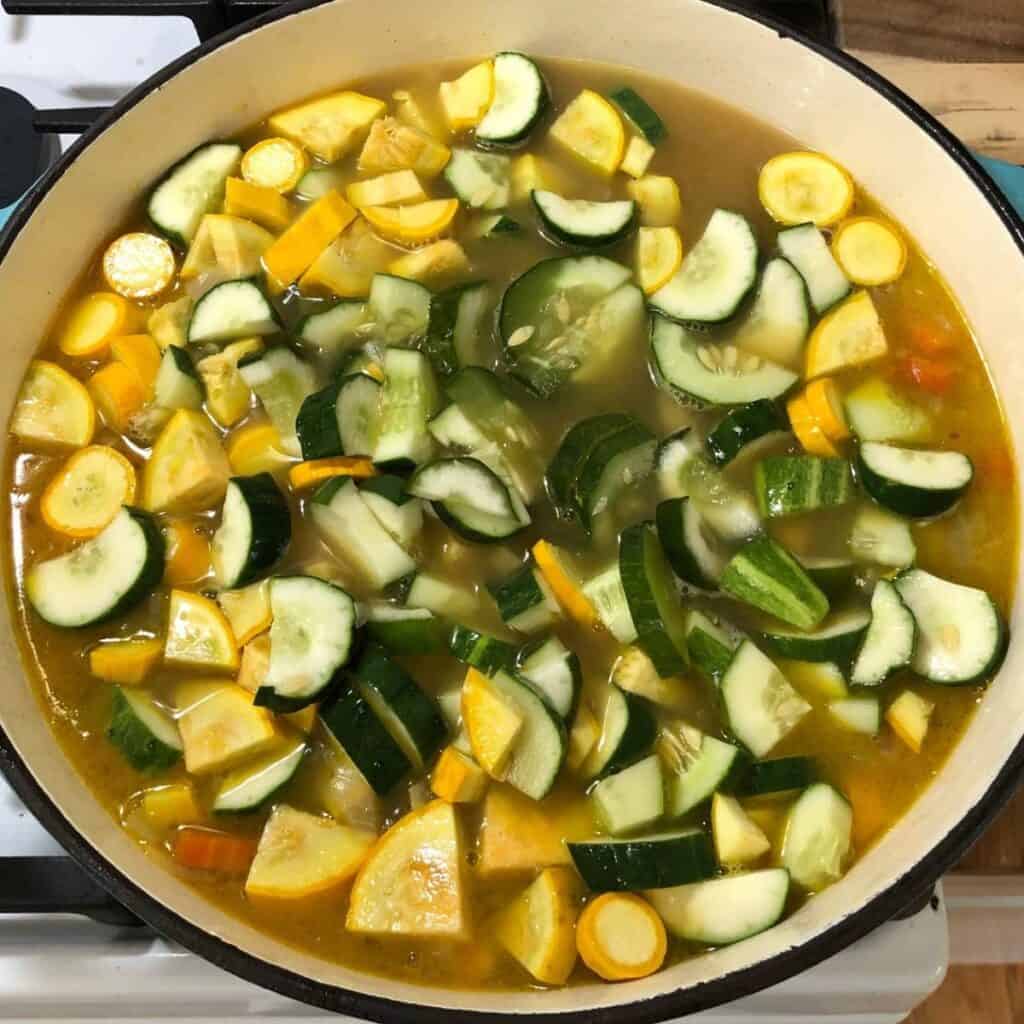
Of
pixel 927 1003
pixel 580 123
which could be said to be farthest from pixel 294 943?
pixel 580 123

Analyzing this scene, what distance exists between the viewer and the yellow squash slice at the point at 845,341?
5.64ft

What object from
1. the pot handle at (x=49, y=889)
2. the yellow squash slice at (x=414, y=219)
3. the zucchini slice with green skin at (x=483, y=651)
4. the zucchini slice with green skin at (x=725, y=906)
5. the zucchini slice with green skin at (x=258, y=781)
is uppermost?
the yellow squash slice at (x=414, y=219)

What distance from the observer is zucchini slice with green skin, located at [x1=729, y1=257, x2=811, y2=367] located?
174 centimetres

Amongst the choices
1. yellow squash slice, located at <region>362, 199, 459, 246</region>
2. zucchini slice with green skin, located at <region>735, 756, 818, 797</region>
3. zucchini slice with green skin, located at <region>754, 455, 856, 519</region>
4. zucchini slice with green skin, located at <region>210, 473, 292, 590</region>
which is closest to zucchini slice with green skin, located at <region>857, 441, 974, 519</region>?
zucchini slice with green skin, located at <region>754, 455, 856, 519</region>

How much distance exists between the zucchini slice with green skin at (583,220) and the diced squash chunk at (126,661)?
0.89 metres

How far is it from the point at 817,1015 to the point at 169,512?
117cm

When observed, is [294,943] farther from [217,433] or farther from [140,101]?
[140,101]

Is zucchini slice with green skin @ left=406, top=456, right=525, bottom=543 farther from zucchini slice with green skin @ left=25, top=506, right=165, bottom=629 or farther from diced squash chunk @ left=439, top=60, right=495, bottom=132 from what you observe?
diced squash chunk @ left=439, top=60, right=495, bottom=132

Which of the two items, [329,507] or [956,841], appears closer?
[956,841]

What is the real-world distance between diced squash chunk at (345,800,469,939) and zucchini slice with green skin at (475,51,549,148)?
1.13 metres

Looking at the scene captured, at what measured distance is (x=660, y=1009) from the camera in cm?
124

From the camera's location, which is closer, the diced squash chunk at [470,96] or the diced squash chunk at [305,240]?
the diced squash chunk at [305,240]

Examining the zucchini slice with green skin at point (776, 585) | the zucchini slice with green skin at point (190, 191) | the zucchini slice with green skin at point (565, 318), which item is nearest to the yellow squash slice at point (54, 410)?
the zucchini slice with green skin at point (190, 191)

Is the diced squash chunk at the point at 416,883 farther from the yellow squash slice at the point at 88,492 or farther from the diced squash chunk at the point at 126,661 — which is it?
the yellow squash slice at the point at 88,492
